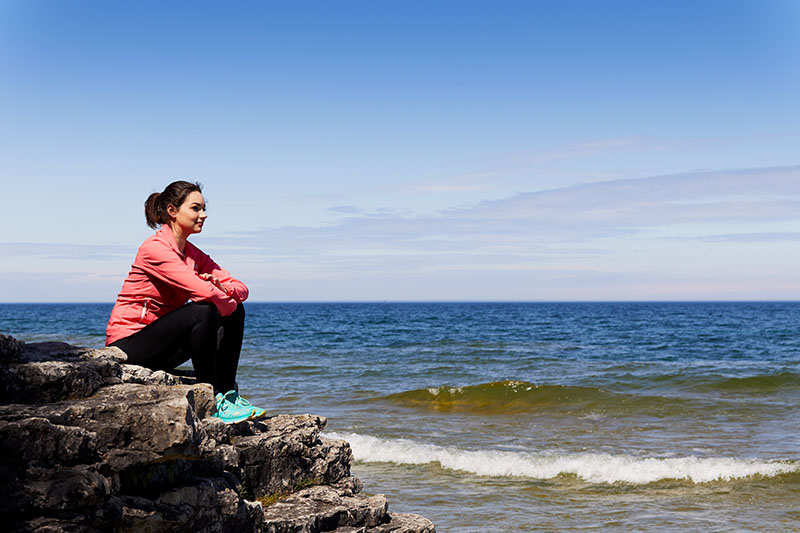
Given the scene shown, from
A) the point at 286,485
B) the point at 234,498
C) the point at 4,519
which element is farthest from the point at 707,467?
the point at 4,519

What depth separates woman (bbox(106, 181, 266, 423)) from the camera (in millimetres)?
5355

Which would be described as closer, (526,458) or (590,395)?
(526,458)

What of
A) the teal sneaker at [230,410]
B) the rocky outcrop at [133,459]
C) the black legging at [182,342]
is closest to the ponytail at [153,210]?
the black legging at [182,342]

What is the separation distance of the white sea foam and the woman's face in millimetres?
7206

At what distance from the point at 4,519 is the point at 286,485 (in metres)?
2.48

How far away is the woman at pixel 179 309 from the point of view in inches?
211

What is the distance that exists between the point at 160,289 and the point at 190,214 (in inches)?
25.3

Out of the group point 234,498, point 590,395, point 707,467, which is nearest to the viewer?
point 234,498

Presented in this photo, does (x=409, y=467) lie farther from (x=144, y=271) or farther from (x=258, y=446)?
(x=144, y=271)

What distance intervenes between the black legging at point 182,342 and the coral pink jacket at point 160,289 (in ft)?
0.32

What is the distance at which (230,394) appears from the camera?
18.3 feet

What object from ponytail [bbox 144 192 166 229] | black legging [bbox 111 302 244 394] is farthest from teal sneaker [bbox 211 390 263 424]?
ponytail [bbox 144 192 166 229]

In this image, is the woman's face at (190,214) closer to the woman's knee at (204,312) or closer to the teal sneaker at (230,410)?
Answer: the woman's knee at (204,312)

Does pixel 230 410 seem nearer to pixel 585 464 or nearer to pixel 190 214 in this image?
pixel 190 214
